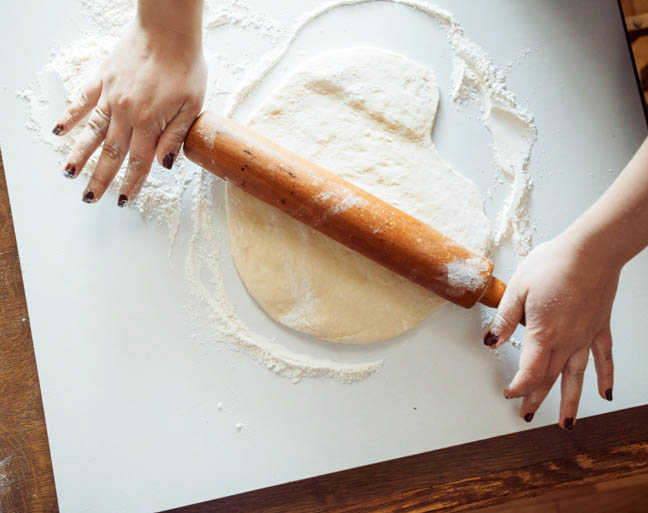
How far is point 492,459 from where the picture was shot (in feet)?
4.56

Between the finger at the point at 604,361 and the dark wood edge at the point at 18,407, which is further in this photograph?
the dark wood edge at the point at 18,407

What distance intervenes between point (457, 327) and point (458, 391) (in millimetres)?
171

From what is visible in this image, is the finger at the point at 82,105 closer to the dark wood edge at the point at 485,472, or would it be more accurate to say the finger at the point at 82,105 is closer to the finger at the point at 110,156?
the finger at the point at 110,156

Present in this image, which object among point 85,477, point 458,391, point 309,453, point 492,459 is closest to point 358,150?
point 458,391

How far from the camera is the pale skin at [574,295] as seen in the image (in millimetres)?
1060

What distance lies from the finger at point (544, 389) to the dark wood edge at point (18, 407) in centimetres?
126

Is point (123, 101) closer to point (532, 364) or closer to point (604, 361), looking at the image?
point (532, 364)

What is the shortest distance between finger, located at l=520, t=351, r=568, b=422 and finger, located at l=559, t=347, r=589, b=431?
0.7 inches

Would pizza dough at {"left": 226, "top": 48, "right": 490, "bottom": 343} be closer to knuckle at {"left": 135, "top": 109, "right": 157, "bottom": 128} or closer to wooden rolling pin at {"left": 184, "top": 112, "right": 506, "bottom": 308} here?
wooden rolling pin at {"left": 184, "top": 112, "right": 506, "bottom": 308}

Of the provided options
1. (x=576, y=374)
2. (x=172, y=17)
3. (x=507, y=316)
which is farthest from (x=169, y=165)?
(x=576, y=374)

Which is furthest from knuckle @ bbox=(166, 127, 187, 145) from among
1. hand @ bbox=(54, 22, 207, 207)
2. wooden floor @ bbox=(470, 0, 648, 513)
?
wooden floor @ bbox=(470, 0, 648, 513)

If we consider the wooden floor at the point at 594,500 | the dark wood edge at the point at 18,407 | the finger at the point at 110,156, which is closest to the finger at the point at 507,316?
the wooden floor at the point at 594,500

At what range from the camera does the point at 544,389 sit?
1244 millimetres

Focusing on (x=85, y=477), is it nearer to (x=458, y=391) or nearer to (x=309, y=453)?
(x=309, y=453)
